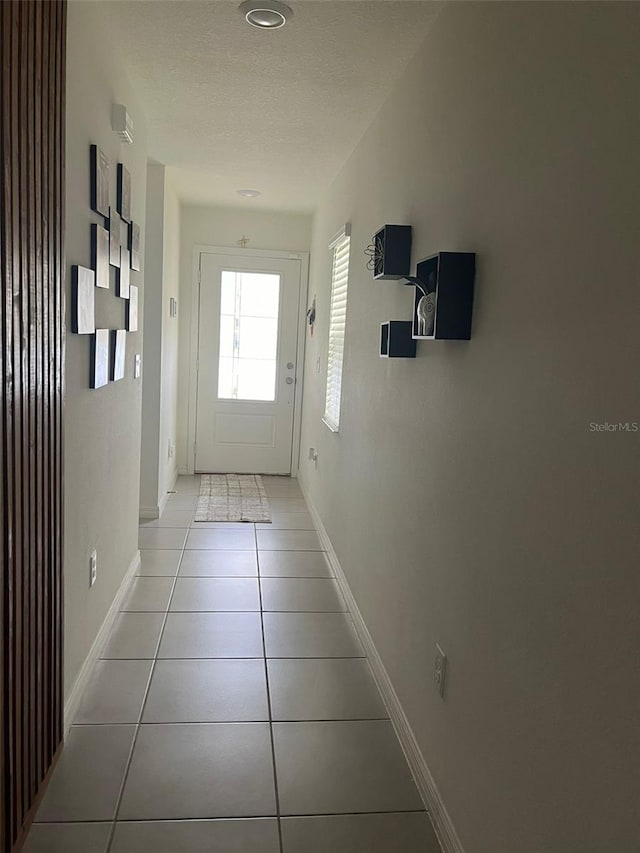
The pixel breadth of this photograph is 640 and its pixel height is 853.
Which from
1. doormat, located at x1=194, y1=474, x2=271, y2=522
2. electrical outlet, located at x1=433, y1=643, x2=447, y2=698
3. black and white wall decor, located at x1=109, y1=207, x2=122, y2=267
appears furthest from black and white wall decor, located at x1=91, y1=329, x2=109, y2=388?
doormat, located at x1=194, y1=474, x2=271, y2=522

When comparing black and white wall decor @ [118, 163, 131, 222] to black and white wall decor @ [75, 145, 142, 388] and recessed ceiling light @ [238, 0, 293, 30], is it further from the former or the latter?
recessed ceiling light @ [238, 0, 293, 30]

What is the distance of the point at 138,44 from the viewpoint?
2678mm

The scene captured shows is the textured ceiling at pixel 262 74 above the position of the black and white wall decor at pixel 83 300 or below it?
above

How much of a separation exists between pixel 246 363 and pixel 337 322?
7.16ft

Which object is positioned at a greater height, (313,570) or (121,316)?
(121,316)

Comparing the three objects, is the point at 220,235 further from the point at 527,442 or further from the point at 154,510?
the point at 527,442

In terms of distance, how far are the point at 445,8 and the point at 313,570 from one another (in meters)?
2.95

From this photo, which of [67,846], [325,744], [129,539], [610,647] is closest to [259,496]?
[129,539]

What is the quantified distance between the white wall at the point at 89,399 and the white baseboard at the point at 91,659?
44mm

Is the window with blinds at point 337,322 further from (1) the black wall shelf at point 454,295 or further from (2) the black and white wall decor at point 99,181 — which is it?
(1) the black wall shelf at point 454,295

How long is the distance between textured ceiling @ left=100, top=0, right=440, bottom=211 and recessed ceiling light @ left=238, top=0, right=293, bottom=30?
43mm


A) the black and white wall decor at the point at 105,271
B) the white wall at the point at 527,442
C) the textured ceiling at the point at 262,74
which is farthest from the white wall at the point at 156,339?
the white wall at the point at 527,442

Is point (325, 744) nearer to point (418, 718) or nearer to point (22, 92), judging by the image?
point (418, 718)

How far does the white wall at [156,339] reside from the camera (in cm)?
472
